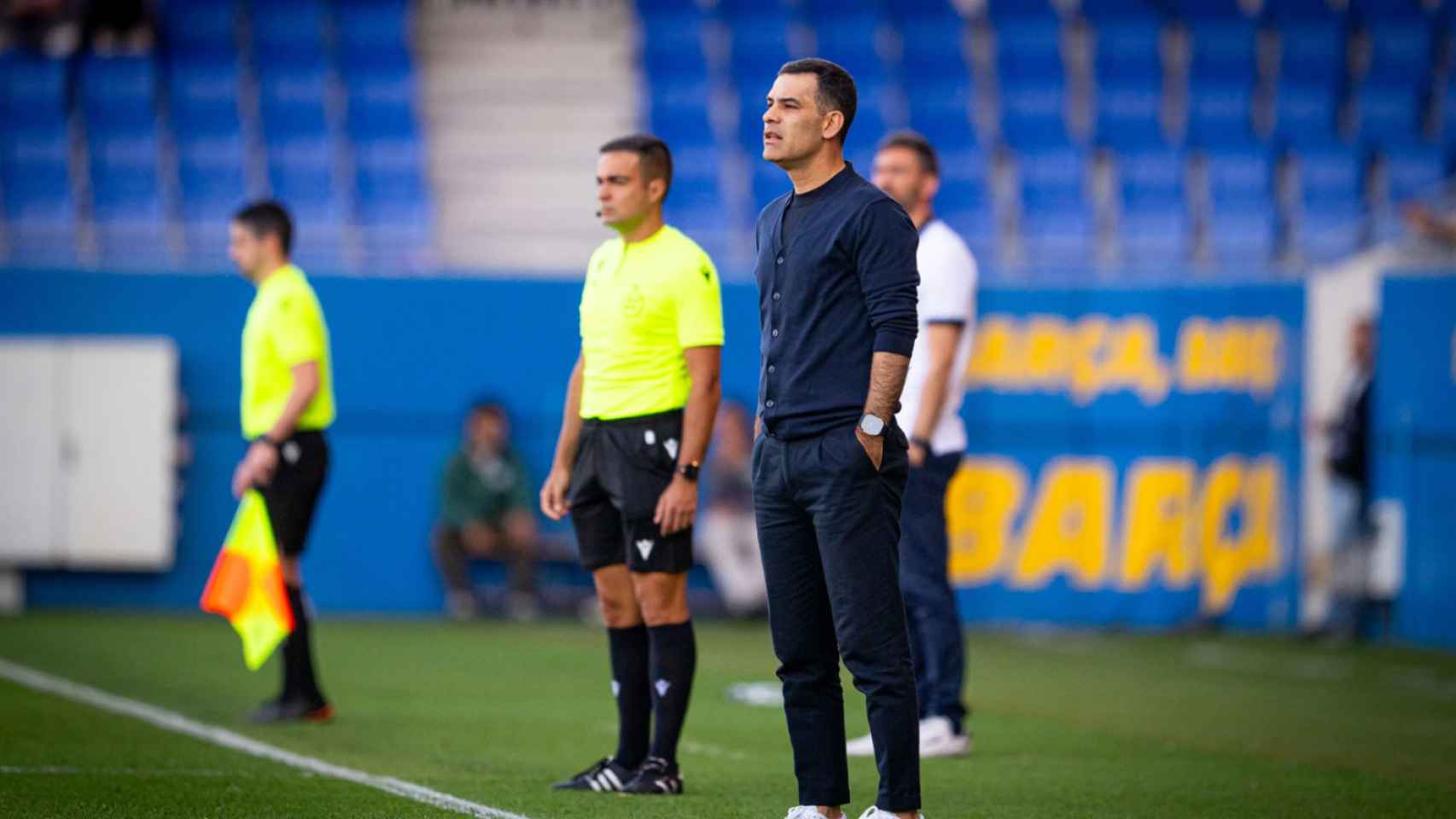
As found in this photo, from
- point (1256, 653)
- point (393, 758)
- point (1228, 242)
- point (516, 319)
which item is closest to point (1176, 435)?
point (1256, 653)

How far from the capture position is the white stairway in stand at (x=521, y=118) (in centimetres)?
1831

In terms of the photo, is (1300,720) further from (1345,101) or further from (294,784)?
(1345,101)

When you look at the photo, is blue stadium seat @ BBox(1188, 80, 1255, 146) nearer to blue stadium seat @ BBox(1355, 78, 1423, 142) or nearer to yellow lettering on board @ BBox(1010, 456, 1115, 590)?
blue stadium seat @ BBox(1355, 78, 1423, 142)

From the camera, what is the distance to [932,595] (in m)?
7.78

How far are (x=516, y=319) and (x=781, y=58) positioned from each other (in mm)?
5268

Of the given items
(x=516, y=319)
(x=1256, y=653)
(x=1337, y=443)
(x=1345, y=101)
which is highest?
(x=1345, y=101)

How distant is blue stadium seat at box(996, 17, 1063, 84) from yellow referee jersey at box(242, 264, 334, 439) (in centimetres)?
1182

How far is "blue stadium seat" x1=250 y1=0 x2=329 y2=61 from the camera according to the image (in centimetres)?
1900

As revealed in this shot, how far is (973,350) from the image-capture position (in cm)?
1502

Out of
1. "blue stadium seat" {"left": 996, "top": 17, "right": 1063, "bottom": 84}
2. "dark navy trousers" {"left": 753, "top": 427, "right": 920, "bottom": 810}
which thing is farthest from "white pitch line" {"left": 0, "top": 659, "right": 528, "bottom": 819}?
"blue stadium seat" {"left": 996, "top": 17, "right": 1063, "bottom": 84}

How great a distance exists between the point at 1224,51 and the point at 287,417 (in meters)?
13.3

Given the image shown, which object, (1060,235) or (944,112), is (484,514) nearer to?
(1060,235)

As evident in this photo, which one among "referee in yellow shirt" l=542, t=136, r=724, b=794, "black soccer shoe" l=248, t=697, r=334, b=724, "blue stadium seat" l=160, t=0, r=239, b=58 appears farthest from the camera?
"blue stadium seat" l=160, t=0, r=239, b=58

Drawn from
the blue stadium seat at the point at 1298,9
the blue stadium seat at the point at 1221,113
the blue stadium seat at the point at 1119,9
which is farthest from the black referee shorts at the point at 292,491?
the blue stadium seat at the point at 1298,9
